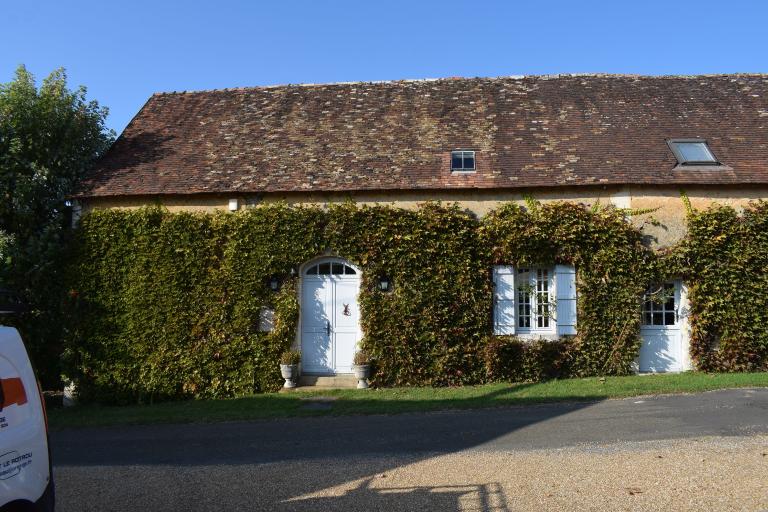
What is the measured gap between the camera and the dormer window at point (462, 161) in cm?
1283

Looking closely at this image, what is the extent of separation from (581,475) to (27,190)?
11.4m

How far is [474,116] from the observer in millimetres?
14406

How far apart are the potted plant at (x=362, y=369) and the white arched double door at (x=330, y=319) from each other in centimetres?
47

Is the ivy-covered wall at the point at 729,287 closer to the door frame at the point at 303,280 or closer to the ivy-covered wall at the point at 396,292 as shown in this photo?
the ivy-covered wall at the point at 396,292

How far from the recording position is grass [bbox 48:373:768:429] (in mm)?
9594

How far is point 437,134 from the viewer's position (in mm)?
13812

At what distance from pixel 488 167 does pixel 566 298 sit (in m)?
3.19

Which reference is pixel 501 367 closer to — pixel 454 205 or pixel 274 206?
pixel 454 205

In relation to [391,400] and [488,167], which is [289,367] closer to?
[391,400]

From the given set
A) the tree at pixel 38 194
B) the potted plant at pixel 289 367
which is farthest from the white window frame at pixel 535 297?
the tree at pixel 38 194

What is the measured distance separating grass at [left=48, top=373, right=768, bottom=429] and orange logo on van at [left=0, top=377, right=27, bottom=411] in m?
5.89

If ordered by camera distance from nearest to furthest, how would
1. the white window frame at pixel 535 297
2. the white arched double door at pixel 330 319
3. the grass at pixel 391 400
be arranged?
the grass at pixel 391 400 < the white window frame at pixel 535 297 < the white arched double door at pixel 330 319

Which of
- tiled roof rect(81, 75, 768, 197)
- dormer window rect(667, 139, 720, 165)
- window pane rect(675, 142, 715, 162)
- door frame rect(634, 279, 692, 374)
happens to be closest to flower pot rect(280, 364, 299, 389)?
tiled roof rect(81, 75, 768, 197)

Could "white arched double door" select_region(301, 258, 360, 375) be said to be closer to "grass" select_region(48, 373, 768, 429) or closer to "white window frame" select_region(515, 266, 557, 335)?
"grass" select_region(48, 373, 768, 429)
